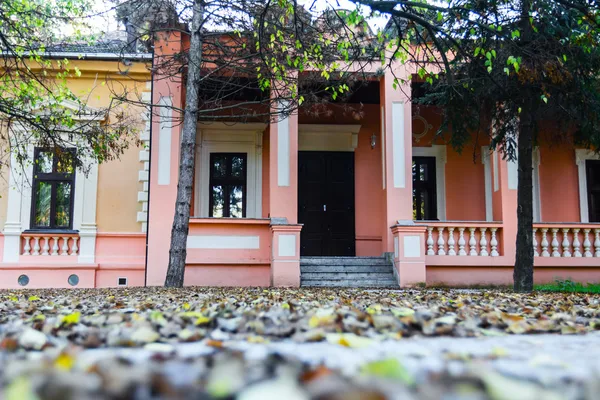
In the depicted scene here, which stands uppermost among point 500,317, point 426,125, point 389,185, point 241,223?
point 426,125

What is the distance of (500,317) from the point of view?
2.77 meters

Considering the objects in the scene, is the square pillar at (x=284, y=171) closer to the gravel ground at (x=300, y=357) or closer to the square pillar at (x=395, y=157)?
the square pillar at (x=395, y=157)

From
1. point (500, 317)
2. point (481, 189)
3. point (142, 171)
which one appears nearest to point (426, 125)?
point (481, 189)

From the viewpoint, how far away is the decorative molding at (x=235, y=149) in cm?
1249

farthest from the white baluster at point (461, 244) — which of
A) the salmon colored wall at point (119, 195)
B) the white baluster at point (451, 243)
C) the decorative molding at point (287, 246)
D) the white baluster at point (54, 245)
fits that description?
the white baluster at point (54, 245)

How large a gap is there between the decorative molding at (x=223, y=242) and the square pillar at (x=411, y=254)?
274 cm

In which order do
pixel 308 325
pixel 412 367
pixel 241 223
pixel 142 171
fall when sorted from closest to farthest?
pixel 412 367
pixel 308 325
pixel 241 223
pixel 142 171

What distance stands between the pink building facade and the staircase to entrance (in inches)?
8.2

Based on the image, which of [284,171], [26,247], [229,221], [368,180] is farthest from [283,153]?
[26,247]

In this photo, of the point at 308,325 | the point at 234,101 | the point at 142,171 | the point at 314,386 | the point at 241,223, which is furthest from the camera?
the point at 234,101

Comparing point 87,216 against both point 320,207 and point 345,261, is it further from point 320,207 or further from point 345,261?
point 345,261

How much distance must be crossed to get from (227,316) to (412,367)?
4.78 feet

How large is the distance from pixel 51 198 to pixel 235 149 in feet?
13.8

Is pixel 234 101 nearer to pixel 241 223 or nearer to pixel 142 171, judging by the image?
pixel 142 171
